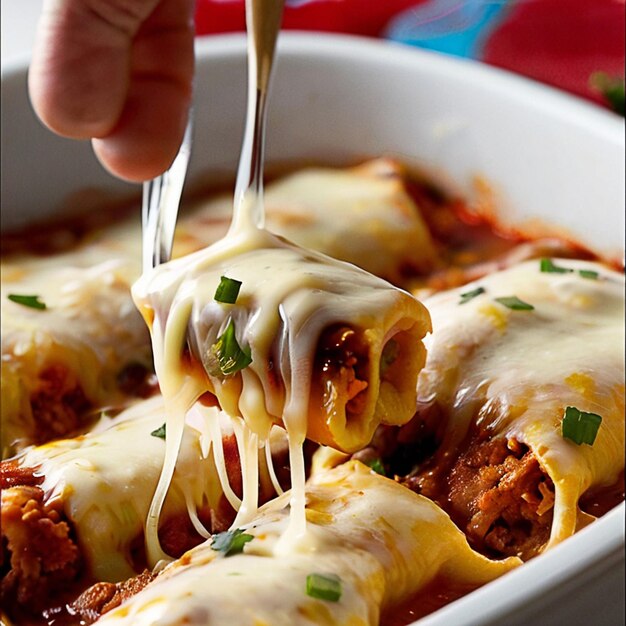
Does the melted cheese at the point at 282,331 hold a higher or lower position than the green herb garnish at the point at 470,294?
higher

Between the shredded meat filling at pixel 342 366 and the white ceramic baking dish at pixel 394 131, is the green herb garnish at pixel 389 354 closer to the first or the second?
the shredded meat filling at pixel 342 366

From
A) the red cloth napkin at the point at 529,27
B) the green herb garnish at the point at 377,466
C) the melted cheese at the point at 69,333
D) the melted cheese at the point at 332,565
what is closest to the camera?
the melted cheese at the point at 332,565

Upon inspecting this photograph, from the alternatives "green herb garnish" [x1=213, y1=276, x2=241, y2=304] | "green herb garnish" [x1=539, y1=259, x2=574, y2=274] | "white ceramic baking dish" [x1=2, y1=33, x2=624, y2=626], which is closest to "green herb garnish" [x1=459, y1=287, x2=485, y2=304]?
"green herb garnish" [x1=539, y1=259, x2=574, y2=274]

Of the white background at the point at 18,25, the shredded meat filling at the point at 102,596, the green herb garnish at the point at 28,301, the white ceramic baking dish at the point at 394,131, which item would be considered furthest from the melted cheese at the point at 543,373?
the white background at the point at 18,25

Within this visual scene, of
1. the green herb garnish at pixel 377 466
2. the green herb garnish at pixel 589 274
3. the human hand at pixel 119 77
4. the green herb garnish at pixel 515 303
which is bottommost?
the green herb garnish at pixel 377 466

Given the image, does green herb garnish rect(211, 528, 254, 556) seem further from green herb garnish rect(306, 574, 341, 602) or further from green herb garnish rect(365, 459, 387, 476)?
green herb garnish rect(365, 459, 387, 476)

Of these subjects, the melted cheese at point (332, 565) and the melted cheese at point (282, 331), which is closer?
the melted cheese at point (332, 565)

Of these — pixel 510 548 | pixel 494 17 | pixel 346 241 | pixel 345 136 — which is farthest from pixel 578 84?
pixel 510 548

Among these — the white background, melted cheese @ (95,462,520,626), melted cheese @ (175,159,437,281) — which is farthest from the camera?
the white background
